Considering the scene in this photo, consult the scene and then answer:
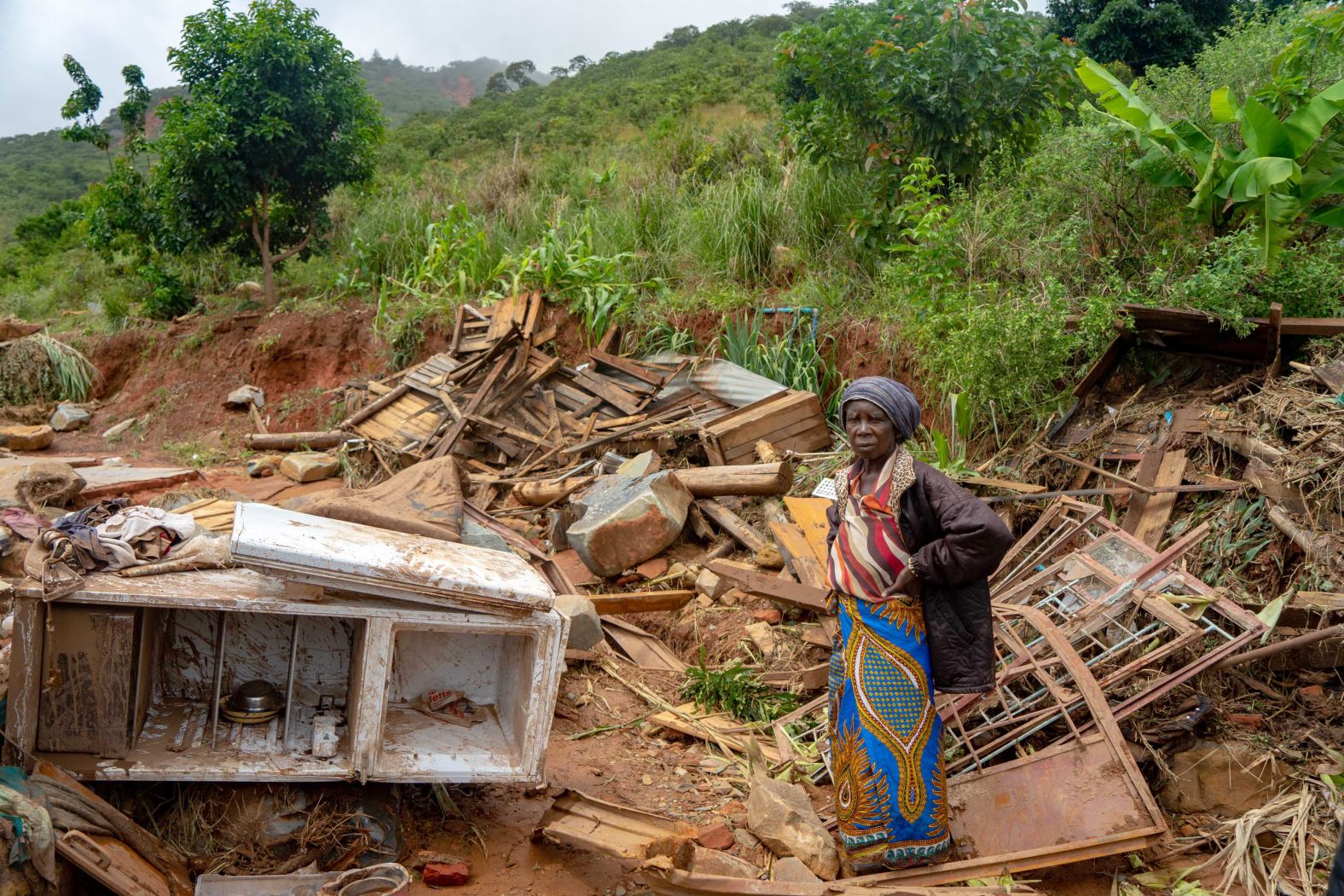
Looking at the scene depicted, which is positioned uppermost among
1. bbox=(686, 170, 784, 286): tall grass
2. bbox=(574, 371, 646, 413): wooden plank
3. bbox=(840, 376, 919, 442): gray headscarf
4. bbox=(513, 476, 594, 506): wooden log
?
bbox=(686, 170, 784, 286): tall grass

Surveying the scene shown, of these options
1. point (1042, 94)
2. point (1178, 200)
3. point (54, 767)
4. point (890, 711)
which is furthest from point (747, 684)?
point (1042, 94)

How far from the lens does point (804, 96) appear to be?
46.0 ft

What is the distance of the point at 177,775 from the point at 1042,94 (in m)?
8.49

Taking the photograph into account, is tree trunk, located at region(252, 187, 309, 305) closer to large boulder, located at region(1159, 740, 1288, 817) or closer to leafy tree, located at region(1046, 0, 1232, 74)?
leafy tree, located at region(1046, 0, 1232, 74)

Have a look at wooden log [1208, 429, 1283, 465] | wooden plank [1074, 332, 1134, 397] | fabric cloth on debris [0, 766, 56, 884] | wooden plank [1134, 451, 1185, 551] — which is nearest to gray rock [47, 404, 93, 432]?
fabric cloth on debris [0, 766, 56, 884]

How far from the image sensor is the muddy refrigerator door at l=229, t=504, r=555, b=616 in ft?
10.4

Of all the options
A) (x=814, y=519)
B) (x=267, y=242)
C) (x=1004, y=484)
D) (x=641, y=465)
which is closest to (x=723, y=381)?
(x=641, y=465)

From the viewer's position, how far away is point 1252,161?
582cm

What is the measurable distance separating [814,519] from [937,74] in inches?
179

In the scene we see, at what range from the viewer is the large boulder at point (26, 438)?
11.9 meters

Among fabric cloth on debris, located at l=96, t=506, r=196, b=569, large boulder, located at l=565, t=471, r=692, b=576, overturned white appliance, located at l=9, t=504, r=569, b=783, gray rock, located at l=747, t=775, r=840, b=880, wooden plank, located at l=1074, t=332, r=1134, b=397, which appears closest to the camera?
overturned white appliance, located at l=9, t=504, r=569, b=783

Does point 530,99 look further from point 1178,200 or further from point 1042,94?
point 1178,200

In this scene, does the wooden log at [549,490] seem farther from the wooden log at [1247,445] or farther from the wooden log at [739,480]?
the wooden log at [1247,445]

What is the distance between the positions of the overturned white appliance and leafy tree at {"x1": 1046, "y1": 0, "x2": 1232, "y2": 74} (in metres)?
16.3
